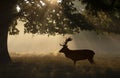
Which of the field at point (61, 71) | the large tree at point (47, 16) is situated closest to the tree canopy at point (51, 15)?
the large tree at point (47, 16)

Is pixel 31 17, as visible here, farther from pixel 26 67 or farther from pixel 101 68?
pixel 101 68

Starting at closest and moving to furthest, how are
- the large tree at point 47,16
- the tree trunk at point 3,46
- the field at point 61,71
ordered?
the field at point 61,71 < the tree trunk at point 3,46 < the large tree at point 47,16

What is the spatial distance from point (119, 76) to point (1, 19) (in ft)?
31.7

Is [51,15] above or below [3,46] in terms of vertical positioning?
above

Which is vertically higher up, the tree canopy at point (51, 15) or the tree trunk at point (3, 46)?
the tree canopy at point (51, 15)

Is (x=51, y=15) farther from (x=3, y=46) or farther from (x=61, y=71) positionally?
(x=61, y=71)

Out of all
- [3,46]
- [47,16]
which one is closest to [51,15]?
[47,16]

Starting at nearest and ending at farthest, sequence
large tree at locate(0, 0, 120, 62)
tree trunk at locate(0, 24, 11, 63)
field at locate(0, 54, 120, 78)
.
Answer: field at locate(0, 54, 120, 78)
tree trunk at locate(0, 24, 11, 63)
large tree at locate(0, 0, 120, 62)

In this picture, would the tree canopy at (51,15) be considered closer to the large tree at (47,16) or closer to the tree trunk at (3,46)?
the large tree at (47,16)

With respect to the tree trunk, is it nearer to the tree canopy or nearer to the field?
the tree canopy

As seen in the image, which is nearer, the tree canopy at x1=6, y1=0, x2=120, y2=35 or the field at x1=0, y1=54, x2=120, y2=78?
the field at x1=0, y1=54, x2=120, y2=78

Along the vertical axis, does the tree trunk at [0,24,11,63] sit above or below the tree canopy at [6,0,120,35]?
below

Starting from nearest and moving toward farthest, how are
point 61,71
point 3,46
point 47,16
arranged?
point 61,71 → point 3,46 → point 47,16

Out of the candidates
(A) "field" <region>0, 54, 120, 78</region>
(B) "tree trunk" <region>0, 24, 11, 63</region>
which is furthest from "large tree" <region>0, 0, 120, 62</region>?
(A) "field" <region>0, 54, 120, 78</region>
